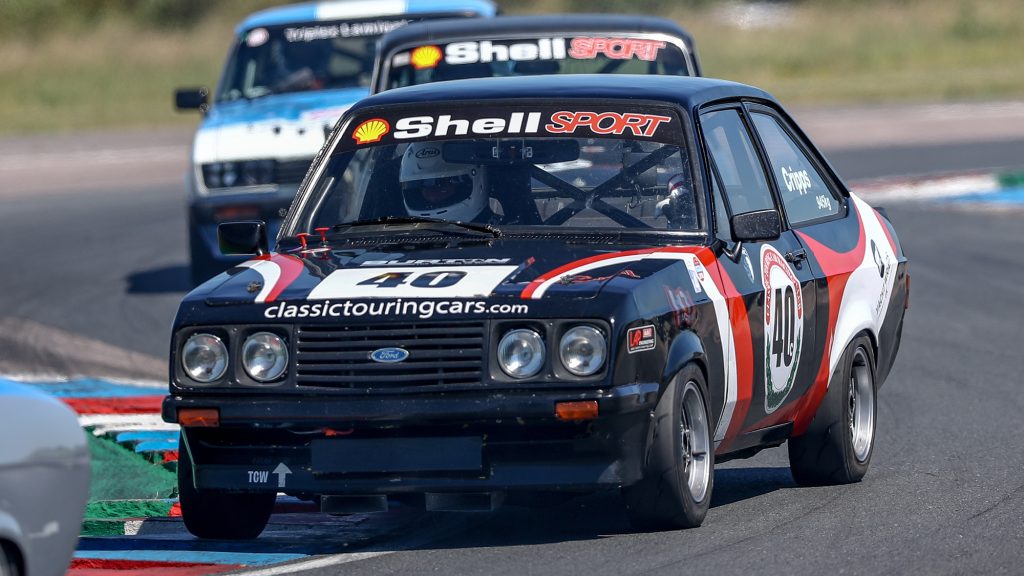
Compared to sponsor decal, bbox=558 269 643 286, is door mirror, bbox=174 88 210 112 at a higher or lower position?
lower

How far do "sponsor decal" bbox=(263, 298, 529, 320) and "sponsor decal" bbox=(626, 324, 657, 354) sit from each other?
0.32 metres

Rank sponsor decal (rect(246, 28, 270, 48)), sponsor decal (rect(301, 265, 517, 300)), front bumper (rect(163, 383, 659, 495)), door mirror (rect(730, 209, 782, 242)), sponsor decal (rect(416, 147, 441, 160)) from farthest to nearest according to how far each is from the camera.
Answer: sponsor decal (rect(246, 28, 270, 48)) < sponsor decal (rect(416, 147, 441, 160)) < door mirror (rect(730, 209, 782, 242)) < sponsor decal (rect(301, 265, 517, 300)) < front bumper (rect(163, 383, 659, 495))

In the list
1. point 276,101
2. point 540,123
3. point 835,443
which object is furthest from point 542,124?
point 276,101

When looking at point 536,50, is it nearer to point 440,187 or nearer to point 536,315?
point 440,187

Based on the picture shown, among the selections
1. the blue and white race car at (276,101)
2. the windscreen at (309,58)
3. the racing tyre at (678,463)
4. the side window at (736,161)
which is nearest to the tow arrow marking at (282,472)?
the racing tyre at (678,463)

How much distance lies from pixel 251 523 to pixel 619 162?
1.81 meters

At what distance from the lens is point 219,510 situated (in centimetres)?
662

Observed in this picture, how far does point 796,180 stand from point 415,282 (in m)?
2.19

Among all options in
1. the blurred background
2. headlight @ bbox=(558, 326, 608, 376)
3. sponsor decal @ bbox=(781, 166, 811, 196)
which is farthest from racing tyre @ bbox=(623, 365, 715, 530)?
the blurred background

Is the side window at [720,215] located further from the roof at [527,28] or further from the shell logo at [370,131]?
the roof at [527,28]

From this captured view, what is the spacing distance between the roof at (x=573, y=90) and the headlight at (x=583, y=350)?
4.69ft

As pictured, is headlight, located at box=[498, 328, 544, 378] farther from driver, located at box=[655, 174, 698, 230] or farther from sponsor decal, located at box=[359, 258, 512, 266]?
driver, located at box=[655, 174, 698, 230]

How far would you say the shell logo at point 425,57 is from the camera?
12250 millimetres

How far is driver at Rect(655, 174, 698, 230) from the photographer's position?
22.8 ft
